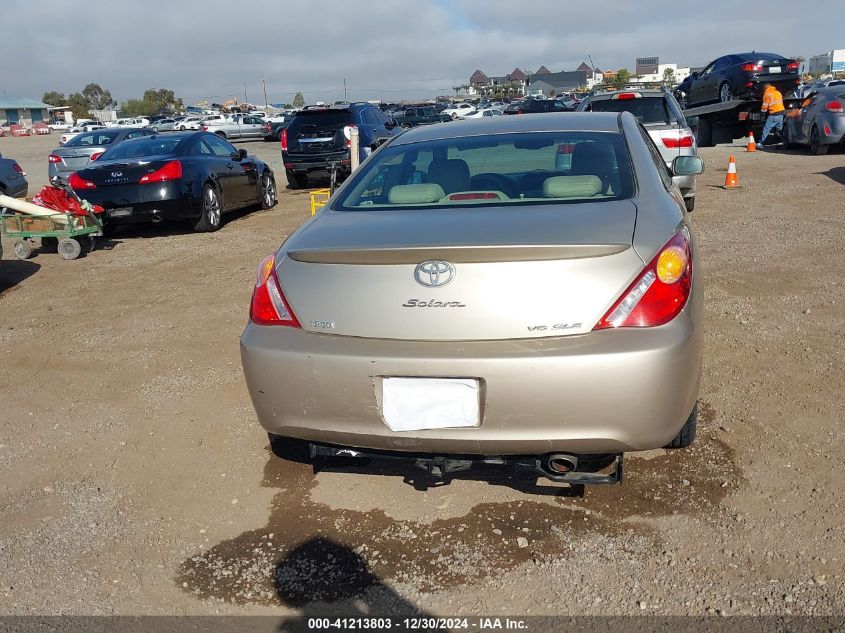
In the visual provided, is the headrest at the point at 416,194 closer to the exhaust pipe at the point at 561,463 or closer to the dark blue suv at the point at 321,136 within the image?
the exhaust pipe at the point at 561,463

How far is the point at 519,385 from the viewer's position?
2.78 m

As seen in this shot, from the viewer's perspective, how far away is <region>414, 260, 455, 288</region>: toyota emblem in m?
2.90

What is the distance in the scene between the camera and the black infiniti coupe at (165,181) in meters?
10.1

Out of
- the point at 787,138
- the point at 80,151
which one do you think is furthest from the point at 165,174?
the point at 787,138

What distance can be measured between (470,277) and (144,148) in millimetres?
9397

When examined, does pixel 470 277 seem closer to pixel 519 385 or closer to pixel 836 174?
pixel 519 385

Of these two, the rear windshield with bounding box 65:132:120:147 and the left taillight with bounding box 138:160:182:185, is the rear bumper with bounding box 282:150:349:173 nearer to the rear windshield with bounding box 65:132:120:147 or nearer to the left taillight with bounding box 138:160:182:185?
the rear windshield with bounding box 65:132:120:147

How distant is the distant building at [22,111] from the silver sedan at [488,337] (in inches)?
4298

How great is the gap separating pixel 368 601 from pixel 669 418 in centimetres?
127

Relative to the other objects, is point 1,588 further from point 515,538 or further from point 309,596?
point 515,538

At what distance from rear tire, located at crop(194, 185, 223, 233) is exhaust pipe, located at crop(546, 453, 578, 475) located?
871 centimetres

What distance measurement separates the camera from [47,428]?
4477 mm

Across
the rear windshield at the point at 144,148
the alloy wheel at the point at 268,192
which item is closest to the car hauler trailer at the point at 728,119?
the alloy wheel at the point at 268,192

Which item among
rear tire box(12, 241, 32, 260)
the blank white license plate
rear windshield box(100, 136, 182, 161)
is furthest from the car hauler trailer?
the blank white license plate
